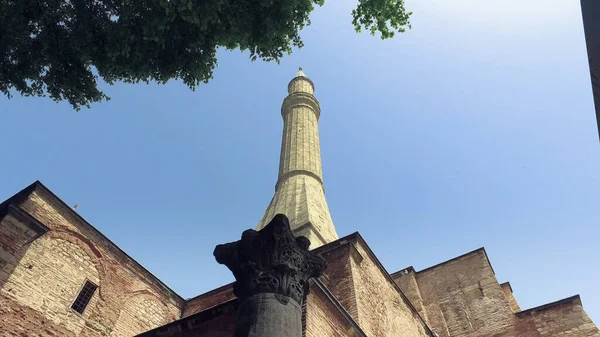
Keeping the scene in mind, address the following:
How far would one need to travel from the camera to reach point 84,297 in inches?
362

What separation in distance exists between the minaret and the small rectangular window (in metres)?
6.42

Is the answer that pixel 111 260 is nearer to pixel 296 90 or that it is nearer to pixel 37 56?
pixel 37 56

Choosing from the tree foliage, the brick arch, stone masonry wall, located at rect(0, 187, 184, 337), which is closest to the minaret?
stone masonry wall, located at rect(0, 187, 184, 337)

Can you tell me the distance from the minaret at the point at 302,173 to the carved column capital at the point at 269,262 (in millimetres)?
8845

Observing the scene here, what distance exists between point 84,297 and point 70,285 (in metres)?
0.47

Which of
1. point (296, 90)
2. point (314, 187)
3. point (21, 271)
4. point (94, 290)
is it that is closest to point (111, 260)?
point (94, 290)

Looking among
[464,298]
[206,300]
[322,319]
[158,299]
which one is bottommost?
[322,319]

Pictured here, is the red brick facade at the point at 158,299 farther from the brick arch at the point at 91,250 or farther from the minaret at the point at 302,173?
the minaret at the point at 302,173

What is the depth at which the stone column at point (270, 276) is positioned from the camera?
3.73m

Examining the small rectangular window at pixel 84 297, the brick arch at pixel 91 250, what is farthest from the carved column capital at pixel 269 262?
the brick arch at pixel 91 250

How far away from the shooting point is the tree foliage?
5.18 m

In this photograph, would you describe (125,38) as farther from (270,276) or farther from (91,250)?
(91,250)

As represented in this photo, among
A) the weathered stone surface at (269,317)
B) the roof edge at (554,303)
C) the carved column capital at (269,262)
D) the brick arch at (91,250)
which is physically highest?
the roof edge at (554,303)

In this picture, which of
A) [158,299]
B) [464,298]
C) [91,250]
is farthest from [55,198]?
[464,298]
